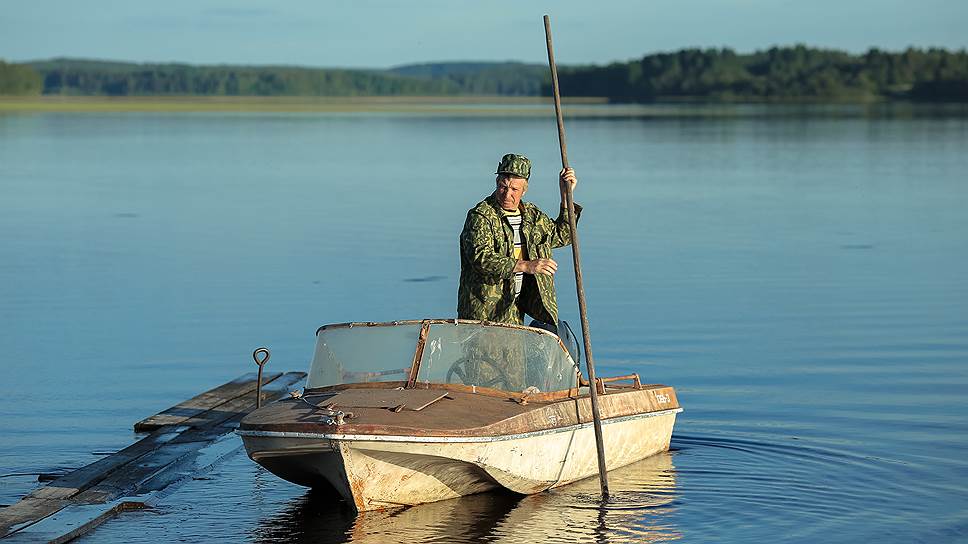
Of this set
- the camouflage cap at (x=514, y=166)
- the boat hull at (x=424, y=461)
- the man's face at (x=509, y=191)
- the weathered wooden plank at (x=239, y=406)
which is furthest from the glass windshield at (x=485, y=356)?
the weathered wooden plank at (x=239, y=406)

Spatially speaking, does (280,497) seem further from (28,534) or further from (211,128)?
(211,128)

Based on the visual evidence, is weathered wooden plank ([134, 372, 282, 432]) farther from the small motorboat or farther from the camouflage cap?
the camouflage cap

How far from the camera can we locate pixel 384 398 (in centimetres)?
1096

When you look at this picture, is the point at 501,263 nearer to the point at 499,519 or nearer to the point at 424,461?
the point at 424,461

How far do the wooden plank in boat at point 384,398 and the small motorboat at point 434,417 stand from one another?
1 centimetres

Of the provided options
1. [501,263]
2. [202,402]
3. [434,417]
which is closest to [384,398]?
[434,417]

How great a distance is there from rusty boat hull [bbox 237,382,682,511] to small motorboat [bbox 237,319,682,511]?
10 millimetres

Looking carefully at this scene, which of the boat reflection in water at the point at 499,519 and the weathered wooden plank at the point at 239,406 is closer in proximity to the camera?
the boat reflection in water at the point at 499,519

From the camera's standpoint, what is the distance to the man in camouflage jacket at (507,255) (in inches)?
466

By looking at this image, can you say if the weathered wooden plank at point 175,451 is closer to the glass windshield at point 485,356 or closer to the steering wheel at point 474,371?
the glass windshield at point 485,356

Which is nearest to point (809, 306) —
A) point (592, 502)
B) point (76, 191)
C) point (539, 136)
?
point (592, 502)

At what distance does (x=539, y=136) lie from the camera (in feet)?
262

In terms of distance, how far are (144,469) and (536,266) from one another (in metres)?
3.41

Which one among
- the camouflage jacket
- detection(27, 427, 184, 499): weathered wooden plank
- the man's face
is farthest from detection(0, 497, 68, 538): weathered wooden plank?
the man's face
